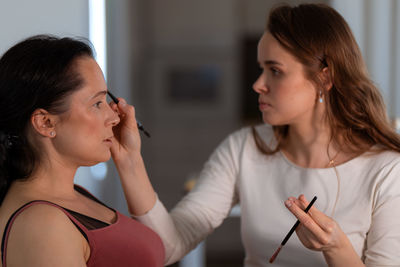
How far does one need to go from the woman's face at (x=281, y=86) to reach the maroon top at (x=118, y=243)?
505 millimetres

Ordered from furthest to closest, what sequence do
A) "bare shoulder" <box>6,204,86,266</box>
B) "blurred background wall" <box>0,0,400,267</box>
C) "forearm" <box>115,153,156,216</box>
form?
1. "blurred background wall" <box>0,0,400,267</box>
2. "forearm" <box>115,153,156,216</box>
3. "bare shoulder" <box>6,204,86,266</box>

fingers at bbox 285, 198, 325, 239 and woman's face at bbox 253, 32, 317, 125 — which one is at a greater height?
woman's face at bbox 253, 32, 317, 125

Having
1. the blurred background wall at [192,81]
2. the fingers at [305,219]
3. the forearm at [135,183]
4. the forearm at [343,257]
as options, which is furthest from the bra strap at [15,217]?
the blurred background wall at [192,81]

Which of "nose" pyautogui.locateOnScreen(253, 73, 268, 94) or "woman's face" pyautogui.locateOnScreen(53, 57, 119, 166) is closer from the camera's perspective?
"woman's face" pyautogui.locateOnScreen(53, 57, 119, 166)

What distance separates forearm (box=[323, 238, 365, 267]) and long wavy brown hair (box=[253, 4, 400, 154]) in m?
0.38

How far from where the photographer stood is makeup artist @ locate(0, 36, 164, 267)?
0.85m

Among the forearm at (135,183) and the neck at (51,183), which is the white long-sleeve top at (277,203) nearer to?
the forearm at (135,183)

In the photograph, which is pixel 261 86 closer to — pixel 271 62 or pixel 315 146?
pixel 271 62

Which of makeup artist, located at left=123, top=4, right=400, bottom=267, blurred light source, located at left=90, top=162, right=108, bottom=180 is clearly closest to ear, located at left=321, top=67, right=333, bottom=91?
makeup artist, located at left=123, top=4, right=400, bottom=267

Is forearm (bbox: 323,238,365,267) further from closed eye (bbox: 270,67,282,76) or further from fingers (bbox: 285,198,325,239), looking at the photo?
closed eye (bbox: 270,67,282,76)

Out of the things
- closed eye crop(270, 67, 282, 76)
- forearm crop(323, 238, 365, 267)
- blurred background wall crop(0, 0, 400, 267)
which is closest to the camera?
forearm crop(323, 238, 365, 267)

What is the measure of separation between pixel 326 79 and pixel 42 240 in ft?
2.94

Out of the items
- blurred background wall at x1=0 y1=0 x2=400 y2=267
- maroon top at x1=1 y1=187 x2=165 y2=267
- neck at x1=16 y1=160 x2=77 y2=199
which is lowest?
blurred background wall at x1=0 y1=0 x2=400 y2=267

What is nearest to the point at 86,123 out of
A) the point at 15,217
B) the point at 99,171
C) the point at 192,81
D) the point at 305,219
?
the point at 15,217
